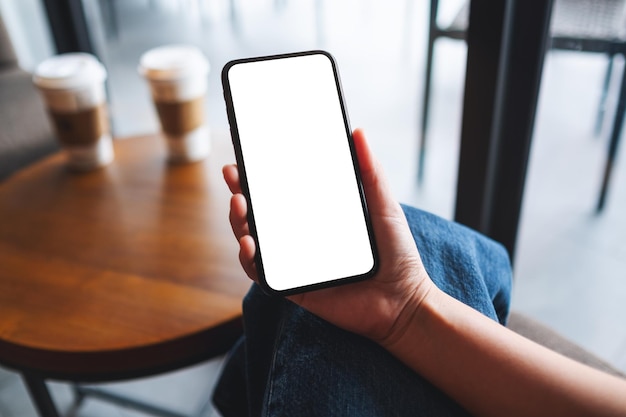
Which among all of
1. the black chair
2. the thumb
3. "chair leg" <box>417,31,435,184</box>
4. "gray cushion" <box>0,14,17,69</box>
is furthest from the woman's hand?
"gray cushion" <box>0,14,17,69</box>

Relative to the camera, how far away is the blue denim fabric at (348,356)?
39 centimetres

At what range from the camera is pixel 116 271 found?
747mm

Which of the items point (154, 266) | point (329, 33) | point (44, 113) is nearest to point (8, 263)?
point (154, 266)

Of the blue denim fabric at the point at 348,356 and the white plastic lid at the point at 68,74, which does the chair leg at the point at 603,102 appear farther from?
the white plastic lid at the point at 68,74

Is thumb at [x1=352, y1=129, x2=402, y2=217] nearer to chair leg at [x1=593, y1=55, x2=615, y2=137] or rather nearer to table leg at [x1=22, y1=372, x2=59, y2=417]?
table leg at [x1=22, y1=372, x2=59, y2=417]

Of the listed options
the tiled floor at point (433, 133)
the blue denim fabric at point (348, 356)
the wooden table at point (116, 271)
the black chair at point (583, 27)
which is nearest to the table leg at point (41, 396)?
the wooden table at point (116, 271)

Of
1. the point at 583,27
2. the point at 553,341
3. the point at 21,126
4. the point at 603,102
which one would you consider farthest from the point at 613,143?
the point at 21,126

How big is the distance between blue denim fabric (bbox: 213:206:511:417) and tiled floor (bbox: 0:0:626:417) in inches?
27.8

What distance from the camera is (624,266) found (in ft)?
4.23

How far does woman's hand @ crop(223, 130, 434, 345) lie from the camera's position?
0.43 meters

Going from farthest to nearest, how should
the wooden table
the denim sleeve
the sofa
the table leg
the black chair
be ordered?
the sofa
the black chair
the table leg
the wooden table
the denim sleeve

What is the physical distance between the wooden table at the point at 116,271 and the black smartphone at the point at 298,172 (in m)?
0.25

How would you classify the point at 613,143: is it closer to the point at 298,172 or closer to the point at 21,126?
the point at 298,172

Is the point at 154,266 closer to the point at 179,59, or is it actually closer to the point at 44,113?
the point at 179,59
